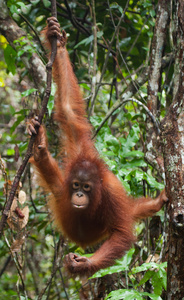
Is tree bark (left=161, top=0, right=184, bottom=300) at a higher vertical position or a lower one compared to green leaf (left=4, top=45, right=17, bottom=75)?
lower

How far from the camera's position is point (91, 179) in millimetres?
2926

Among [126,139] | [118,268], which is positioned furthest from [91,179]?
[118,268]

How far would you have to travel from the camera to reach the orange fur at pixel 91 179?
9.47ft

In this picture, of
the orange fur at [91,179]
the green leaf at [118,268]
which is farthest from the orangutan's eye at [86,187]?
the green leaf at [118,268]

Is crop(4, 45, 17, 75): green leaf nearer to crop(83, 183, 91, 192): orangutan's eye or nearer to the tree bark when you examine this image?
crop(83, 183, 91, 192): orangutan's eye

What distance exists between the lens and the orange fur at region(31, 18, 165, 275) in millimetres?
2888

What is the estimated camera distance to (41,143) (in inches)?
110

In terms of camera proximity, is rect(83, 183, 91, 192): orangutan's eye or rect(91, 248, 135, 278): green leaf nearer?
rect(91, 248, 135, 278): green leaf

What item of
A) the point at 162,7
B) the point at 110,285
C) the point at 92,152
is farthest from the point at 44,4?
the point at 110,285

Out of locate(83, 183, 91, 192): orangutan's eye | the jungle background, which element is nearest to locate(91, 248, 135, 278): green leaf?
the jungle background

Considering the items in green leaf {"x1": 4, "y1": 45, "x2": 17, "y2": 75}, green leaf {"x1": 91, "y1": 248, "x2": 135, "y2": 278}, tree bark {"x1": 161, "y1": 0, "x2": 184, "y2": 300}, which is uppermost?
green leaf {"x1": 4, "y1": 45, "x2": 17, "y2": 75}

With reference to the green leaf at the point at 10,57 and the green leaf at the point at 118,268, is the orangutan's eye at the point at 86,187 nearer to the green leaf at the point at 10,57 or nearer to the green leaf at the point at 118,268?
the green leaf at the point at 118,268

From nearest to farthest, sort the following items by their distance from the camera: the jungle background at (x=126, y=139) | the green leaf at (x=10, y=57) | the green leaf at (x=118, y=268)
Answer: the jungle background at (x=126, y=139), the green leaf at (x=118, y=268), the green leaf at (x=10, y=57)

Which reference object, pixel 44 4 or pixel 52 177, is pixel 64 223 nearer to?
pixel 52 177
